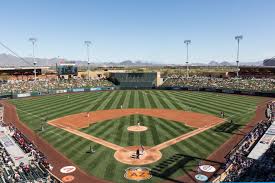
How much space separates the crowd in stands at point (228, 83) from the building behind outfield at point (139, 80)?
13.2 ft

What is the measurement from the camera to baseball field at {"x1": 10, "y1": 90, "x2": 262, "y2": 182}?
26516 millimetres

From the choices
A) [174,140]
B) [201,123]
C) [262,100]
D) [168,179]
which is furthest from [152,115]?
[262,100]

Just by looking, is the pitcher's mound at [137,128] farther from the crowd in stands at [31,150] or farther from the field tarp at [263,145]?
the field tarp at [263,145]

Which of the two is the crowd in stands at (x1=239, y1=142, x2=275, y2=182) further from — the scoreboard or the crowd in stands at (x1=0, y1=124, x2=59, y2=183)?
the scoreboard

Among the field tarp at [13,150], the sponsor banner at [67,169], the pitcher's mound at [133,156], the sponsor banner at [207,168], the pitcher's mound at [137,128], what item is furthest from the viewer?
the pitcher's mound at [137,128]

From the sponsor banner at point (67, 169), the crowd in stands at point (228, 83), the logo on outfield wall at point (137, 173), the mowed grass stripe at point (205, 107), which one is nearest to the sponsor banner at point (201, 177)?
the logo on outfield wall at point (137, 173)

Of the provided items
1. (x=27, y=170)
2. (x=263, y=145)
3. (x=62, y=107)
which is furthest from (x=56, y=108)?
(x=263, y=145)

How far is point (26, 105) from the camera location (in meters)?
61.4

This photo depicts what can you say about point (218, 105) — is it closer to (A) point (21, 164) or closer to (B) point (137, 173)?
(B) point (137, 173)

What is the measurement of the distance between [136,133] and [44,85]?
198 ft

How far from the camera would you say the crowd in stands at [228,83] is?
74.1m

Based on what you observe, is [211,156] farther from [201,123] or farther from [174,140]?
[201,123]

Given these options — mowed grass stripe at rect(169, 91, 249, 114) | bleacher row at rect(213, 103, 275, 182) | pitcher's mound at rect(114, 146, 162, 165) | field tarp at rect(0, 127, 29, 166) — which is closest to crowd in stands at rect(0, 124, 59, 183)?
field tarp at rect(0, 127, 29, 166)

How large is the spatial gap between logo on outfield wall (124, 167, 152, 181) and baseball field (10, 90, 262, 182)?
66cm
